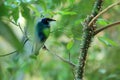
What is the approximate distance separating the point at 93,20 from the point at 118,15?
53.3 inches

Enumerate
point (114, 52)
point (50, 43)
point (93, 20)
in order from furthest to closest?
1. point (114, 52)
2. point (50, 43)
3. point (93, 20)

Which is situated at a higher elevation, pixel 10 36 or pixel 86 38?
pixel 10 36

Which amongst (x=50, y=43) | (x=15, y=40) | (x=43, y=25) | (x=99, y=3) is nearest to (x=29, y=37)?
(x=43, y=25)

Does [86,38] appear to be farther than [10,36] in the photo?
Yes

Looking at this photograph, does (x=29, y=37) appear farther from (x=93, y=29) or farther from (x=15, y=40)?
(x=15, y=40)

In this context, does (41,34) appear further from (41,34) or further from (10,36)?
(10,36)

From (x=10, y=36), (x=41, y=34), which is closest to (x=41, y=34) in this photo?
(x=41, y=34)

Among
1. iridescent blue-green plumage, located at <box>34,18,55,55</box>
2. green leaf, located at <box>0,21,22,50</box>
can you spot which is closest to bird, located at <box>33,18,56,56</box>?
iridescent blue-green plumage, located at <box>34,18,55,55</box>

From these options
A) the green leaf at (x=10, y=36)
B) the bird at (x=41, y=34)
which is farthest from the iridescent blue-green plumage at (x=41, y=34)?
the green leaf at (x=10, y=36)

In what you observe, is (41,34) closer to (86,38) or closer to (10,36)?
(86,38)

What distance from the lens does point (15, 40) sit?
0.92ft

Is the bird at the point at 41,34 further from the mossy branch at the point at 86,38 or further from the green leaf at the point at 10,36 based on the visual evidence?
the green leaf at the point at 10,36

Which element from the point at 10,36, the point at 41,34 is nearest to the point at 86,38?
the point at 41,34

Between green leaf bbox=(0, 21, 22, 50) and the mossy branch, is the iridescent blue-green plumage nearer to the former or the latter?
the mossy branch
